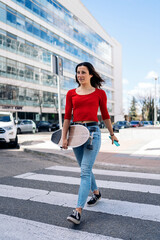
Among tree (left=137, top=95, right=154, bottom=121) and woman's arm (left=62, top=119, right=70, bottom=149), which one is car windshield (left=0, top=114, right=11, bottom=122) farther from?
tree (left=137, top=95, right=154, bottom=121)

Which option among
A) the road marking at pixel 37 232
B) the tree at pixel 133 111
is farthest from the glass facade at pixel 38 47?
the tree at pixel 133 111

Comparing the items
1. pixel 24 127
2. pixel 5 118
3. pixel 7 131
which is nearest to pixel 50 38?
pixel 24 127

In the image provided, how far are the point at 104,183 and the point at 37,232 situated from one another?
2.36 m

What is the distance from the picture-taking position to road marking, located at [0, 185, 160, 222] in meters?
3.31

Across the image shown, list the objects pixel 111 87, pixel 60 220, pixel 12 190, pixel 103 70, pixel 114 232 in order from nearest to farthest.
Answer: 1. pixel 114 232
2. pixel 60 220
3. pixel 12 190
4. pixel 103 70
5. pixel 111 87

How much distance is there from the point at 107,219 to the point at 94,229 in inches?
13.4

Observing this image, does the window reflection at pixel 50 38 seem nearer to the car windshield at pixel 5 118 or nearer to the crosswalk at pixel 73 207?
the car windshield at pixel 5 118

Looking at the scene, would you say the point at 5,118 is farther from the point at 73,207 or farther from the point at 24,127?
the point at 24,127

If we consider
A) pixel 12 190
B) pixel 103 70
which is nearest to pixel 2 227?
pixel 12 190

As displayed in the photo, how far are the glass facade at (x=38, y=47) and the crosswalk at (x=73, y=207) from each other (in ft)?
107

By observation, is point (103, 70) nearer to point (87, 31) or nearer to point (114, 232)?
point (87, 31)

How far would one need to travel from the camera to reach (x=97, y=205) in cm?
365

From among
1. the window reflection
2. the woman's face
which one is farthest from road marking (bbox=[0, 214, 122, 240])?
the window reflection

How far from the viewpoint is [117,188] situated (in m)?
4.54
